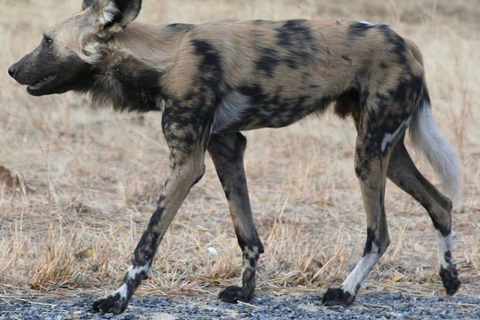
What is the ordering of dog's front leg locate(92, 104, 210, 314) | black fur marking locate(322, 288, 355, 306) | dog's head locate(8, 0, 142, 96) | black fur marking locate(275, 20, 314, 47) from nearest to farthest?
dog's front leg locate(92, 104, 210, 314)
dog's head locate(8, 0, 142, 96)
black fur marking locate(322, 288, 355, 306)
black fur marking locate(275, 20, 314, 47)

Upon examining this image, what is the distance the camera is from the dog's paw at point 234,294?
4035 millimetres

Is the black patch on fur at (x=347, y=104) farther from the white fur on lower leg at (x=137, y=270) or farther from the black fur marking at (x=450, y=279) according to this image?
the white fur on lower leg at (x=137, y=270)

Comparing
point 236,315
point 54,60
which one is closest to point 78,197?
point 54,60

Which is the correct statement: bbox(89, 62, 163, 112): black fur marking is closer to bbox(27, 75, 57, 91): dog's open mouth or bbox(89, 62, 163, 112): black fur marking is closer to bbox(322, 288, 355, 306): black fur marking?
bbox(27, 75, 57, 91): dog's open mouth

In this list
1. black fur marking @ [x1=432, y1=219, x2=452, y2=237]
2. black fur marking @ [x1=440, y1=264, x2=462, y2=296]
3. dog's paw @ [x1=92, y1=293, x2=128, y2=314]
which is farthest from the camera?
black fur marking @ [x1=432, y1=219, x2=452, y2=237]

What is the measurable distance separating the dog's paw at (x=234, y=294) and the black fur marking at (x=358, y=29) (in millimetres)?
1245

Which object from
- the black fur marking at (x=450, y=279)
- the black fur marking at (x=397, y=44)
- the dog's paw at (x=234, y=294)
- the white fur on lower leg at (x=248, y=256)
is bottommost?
the black fur marking at (x=450, y=279)

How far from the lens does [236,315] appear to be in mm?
3719

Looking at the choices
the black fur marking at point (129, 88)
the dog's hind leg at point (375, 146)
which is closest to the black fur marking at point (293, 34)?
the dog's hind leg at point (375, 146)

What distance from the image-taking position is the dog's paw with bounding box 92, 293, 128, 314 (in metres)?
3.61

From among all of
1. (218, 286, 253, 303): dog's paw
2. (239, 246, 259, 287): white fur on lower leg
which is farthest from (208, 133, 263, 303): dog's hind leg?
(218, 286, 253, 303): dog's paw

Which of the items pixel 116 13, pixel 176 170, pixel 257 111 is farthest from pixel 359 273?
pixel 116 13

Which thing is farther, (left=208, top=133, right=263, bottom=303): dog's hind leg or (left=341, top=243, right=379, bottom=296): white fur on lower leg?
(left=208, top=133, right=263, bottom=303): dog's hind leg

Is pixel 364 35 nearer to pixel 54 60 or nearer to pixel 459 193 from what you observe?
pixel 459 193
